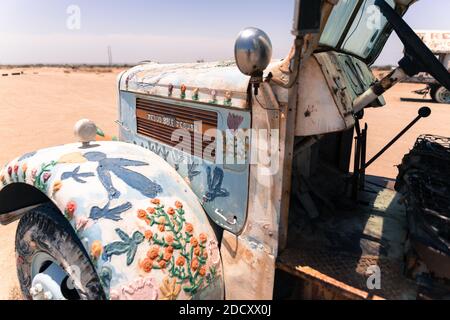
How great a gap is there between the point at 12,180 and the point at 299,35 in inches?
91.8

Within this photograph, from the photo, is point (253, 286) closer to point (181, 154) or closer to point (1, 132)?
point (181, 154)

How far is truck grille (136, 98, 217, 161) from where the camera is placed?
7.59 feet

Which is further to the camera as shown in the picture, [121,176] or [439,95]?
[439,95]

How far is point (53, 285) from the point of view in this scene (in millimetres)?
2229

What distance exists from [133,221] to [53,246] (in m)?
0.69

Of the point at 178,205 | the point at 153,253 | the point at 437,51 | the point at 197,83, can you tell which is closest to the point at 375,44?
the point at 197,83

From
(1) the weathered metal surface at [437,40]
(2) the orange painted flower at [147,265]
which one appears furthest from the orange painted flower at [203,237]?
(1) the weathered metal surface at [437,40]

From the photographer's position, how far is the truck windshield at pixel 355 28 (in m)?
2.00

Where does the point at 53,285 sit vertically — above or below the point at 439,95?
below

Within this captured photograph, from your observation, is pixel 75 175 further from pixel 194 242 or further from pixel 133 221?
pixel 194 242

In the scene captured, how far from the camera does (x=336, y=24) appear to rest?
6.68 ft

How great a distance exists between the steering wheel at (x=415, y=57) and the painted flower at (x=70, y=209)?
79.6 inches

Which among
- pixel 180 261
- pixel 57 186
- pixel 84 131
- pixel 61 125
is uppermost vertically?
pixel 84 131
